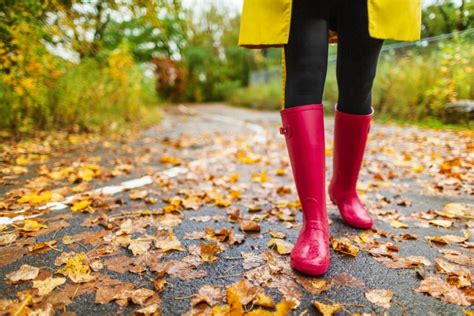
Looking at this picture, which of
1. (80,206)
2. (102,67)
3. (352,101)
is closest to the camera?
(352,101)

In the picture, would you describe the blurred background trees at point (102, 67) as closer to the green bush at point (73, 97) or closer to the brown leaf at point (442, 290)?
the green bush at point (73, 97)

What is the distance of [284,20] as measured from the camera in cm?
122

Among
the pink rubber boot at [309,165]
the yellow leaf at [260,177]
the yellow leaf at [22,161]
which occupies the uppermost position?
the pink rubber boot at [309,165]

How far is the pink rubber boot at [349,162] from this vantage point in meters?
1.55

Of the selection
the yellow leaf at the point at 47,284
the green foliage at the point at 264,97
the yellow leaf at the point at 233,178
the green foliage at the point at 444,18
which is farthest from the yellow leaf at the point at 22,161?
the green foliage at the point at 264,97

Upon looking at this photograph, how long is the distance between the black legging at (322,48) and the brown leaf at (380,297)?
27.3 inches

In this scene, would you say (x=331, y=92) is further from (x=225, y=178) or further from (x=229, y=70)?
(x=229, y=70)

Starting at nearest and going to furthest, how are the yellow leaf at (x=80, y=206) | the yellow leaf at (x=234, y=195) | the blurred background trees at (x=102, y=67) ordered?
1. the yellow leaf at (x=80, y=206)
2. the yellow leaf at (x=234, y=195)
3. the blurred background trees at (x=102, y=67)

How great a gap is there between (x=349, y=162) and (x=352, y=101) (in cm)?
30

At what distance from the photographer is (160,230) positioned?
1591mm

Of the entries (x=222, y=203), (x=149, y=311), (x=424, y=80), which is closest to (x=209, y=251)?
(x=149, y=311)

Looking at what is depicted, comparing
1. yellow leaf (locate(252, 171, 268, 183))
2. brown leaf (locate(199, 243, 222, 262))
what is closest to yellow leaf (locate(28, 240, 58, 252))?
brown leaf (locate(199, 243, 222, 262))

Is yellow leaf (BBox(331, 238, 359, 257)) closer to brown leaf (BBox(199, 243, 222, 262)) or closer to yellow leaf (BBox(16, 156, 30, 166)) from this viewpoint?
brown leaf (BBox(199, 243, 222, 262))

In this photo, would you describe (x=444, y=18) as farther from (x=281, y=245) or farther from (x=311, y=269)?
(x=311, y=269)
